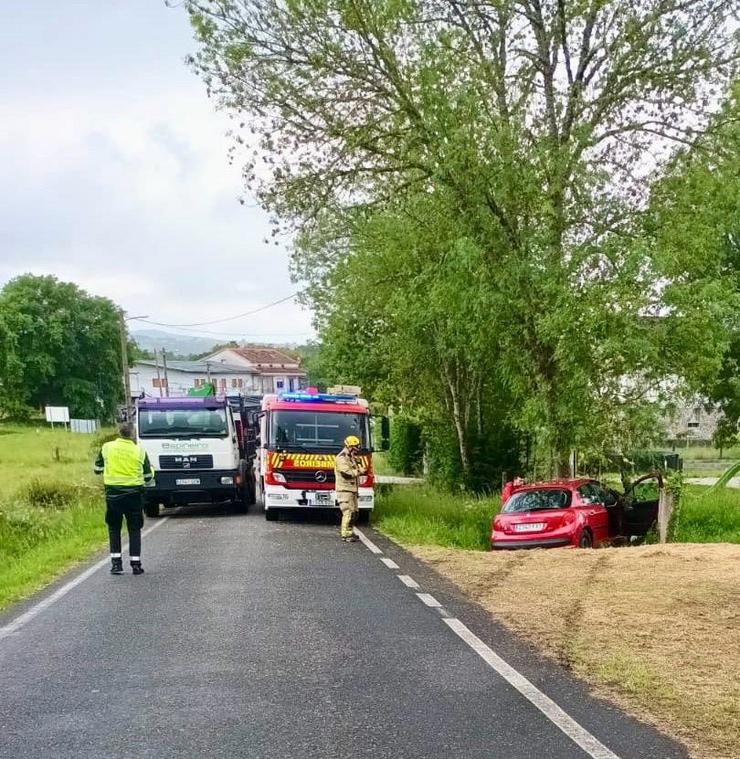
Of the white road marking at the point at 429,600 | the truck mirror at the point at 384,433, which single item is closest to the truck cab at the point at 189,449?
the truck mirror at the point at 384,433

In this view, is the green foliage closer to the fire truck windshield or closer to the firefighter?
the fire truck windshield

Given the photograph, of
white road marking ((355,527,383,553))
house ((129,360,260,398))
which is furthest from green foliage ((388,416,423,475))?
house ((129,360,260,398))

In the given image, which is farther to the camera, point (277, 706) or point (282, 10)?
point (282, 10)

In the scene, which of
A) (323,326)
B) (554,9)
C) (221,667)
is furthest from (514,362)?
(323,326)

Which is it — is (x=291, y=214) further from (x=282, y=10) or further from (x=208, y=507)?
(x=208, y=507)

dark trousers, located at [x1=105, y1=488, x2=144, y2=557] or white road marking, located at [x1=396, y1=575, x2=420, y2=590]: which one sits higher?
dark trousers, located at [x1=105, y1=488, x2=144, y2=557]

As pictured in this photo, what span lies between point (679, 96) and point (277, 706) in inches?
645

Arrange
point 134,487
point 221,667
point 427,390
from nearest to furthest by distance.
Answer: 1. point 221,667
2. point 134,487
3. point 427,390

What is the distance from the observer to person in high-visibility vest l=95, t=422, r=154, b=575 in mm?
11539

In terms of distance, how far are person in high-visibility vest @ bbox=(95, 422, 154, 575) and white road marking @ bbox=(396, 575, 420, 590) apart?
3.25 metres

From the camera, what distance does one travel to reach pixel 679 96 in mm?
18453

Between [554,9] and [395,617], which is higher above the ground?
[554,9]

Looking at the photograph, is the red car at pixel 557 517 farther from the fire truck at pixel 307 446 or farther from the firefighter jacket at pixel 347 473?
the fire truck at pixel 307 446

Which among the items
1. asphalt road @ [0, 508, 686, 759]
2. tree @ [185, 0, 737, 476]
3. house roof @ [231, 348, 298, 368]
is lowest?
asphalt road @ [0, 508, 686, 759]
